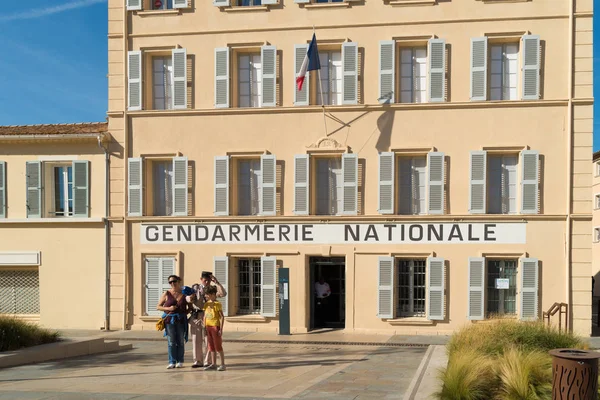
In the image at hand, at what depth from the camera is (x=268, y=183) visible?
19812 mm

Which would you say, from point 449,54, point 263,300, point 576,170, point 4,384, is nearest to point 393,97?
point 449,54

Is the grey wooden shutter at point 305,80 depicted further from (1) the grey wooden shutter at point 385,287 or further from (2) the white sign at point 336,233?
(1) the grey wooden shutter at point 385,287

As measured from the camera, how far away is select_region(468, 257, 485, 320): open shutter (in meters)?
18.8

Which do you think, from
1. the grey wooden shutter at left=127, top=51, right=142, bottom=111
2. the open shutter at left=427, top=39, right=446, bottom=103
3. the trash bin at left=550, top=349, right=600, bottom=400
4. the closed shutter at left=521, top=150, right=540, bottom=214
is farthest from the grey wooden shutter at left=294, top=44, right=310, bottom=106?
the trash bin at left=550, top=349, right=600, bottom=400

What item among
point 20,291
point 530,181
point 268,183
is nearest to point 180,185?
point 268,183

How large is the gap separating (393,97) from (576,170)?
199 inches

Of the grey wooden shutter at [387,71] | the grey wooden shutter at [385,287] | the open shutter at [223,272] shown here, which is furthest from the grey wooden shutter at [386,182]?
the open shutter at [223,272]

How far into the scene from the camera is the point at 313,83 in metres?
20.0

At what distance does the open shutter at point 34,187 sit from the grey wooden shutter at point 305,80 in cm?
773

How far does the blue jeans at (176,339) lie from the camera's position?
12180mm

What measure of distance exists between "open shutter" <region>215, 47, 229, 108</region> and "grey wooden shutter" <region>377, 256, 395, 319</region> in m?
6.11

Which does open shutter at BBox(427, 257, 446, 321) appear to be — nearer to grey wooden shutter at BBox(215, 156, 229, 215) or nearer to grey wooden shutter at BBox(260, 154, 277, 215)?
grey wooden shutter at BBox(260, 154, 277, 215)

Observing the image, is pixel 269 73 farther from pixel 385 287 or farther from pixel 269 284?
pixel 385 287

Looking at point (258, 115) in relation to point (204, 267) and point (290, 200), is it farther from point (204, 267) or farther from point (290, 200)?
point (204, 267)
